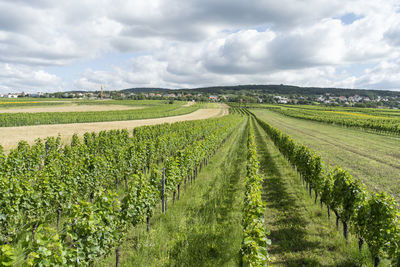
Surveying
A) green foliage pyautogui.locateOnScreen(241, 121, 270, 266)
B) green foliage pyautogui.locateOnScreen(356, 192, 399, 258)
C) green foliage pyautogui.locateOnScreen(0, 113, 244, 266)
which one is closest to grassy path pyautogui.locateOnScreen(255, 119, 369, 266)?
green foliage pyautogui.locateOnScreen(241, 121, 270, 266)

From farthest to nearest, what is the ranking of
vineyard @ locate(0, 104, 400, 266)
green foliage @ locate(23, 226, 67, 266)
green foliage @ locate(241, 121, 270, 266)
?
vineyard @ locate(0, 104, 400, 266) → green foliage @ locate(241, 121, 270, 266) → green foliage @ locate(23, 226, 67, 266)

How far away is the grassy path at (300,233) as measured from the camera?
7.68m

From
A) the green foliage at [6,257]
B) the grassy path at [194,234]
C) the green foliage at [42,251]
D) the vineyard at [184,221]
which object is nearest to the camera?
the green foliage at [6,257]

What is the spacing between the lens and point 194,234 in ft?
29.1

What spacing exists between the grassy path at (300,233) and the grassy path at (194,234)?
5.68 feet

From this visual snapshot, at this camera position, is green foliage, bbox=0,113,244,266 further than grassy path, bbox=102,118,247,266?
No

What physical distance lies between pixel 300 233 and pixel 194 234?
4.82 meters

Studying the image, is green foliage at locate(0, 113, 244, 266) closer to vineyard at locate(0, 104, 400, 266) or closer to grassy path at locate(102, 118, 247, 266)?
vineyard at locate(0, 104, 400, 266)

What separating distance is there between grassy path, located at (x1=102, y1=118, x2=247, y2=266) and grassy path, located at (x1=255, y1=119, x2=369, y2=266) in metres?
1.73

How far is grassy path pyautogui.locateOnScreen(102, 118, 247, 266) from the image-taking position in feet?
24.4

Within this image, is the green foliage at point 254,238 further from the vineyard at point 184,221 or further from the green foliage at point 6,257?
the green foliage at point 6,257

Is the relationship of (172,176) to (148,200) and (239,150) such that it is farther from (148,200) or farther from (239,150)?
(239,150)

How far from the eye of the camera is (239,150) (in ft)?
88.8

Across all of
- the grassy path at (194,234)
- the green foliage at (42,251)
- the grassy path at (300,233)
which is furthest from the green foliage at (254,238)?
the green foliage at (42,251)
